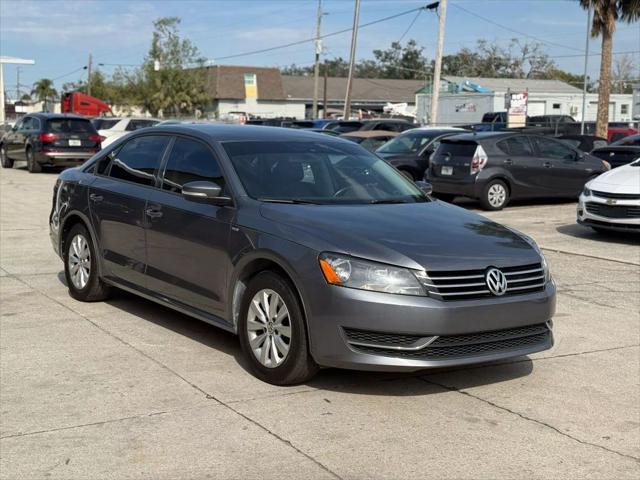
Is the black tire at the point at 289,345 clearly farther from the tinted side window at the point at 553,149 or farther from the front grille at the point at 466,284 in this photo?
the tinted side window at the point at 553,149

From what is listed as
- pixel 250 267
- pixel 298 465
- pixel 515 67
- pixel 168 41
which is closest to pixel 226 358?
pixel 250 267

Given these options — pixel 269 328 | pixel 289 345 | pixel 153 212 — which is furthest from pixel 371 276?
pixel 153 212

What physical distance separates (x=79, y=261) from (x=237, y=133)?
6.88 ft

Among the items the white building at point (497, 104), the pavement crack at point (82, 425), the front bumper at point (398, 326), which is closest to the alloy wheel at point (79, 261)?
the pavement crack at point (82, 425)

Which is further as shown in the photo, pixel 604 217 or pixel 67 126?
pixel 67 126

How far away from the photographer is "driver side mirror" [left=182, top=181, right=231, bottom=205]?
597 centimetres

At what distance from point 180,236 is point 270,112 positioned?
73652 millimetres

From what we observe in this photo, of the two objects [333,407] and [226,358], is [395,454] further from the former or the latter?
[226,358]

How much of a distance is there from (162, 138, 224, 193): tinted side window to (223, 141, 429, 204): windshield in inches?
6.7

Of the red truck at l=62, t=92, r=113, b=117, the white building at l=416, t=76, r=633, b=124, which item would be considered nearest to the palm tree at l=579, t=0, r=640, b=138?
the white building at l=416, t=76, r=633, b=124

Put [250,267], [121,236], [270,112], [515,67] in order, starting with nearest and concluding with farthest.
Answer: [250,267], [121,236], [270,112], [515,67]

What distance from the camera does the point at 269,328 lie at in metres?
5.49

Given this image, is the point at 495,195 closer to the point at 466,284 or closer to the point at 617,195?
the point at 617,195

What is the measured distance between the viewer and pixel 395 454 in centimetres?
444
